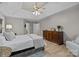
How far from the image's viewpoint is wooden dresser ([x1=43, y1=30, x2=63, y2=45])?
5381 millimetres

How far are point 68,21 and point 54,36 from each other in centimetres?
134

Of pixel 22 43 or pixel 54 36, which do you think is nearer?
pixel 22 43

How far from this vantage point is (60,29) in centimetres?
565

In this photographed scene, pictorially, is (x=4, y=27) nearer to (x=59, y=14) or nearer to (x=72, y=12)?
(x=59, y=14)

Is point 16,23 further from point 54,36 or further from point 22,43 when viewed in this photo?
point 54,36

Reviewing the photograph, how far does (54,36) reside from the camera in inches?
225

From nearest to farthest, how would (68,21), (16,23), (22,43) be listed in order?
(22,43)
(16,23)
(68,21)

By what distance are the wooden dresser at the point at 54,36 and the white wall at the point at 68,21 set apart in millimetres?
369

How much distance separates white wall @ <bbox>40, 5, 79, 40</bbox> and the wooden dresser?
14.5 inches

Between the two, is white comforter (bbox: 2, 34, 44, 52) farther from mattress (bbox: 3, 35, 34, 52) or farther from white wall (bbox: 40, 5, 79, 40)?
white wall (bbox: 40, 5, 79, 40)

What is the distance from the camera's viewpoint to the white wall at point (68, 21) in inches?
176

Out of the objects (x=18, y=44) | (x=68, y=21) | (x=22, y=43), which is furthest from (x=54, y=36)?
(x=18, y=44)

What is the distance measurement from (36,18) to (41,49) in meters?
2.13

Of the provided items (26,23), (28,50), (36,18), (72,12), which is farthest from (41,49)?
(72,12)
